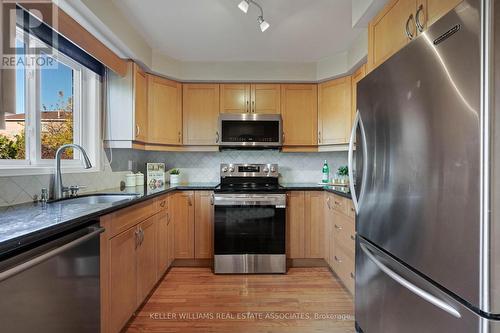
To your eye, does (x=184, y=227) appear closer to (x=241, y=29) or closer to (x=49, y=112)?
(x=49, y=112)

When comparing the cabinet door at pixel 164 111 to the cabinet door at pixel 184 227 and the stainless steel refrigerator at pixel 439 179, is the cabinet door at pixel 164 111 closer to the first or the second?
the cabinet door at pixel 184 227

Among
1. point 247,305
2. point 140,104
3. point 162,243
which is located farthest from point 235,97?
point 247,305

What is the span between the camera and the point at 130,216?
1.78m

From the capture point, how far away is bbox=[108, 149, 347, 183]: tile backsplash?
11.2 feet

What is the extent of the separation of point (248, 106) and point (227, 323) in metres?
2.26

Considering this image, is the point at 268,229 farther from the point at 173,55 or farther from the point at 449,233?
the point at 173,55

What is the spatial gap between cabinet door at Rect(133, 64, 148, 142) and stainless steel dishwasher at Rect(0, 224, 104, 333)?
4.89 feet

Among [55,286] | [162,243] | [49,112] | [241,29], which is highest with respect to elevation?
[241,29]

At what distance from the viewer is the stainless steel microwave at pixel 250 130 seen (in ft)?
10.0

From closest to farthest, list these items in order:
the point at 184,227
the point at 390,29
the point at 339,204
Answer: the point at 390,29, the point at 339,204, the point at 184,227

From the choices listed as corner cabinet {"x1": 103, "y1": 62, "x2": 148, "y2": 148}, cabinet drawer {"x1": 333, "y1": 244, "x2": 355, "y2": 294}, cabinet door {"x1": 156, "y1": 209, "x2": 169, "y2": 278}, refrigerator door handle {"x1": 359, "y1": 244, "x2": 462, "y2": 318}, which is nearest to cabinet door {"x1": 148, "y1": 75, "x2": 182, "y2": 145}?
corner cabinet {"x1": 103, "y1": 62, "x2": 148, "y2": 148}

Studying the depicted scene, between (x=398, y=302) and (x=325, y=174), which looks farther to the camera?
(x=325, y=174)

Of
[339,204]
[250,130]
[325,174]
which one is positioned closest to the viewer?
[339,204]

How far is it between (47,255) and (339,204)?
7.18 feet
